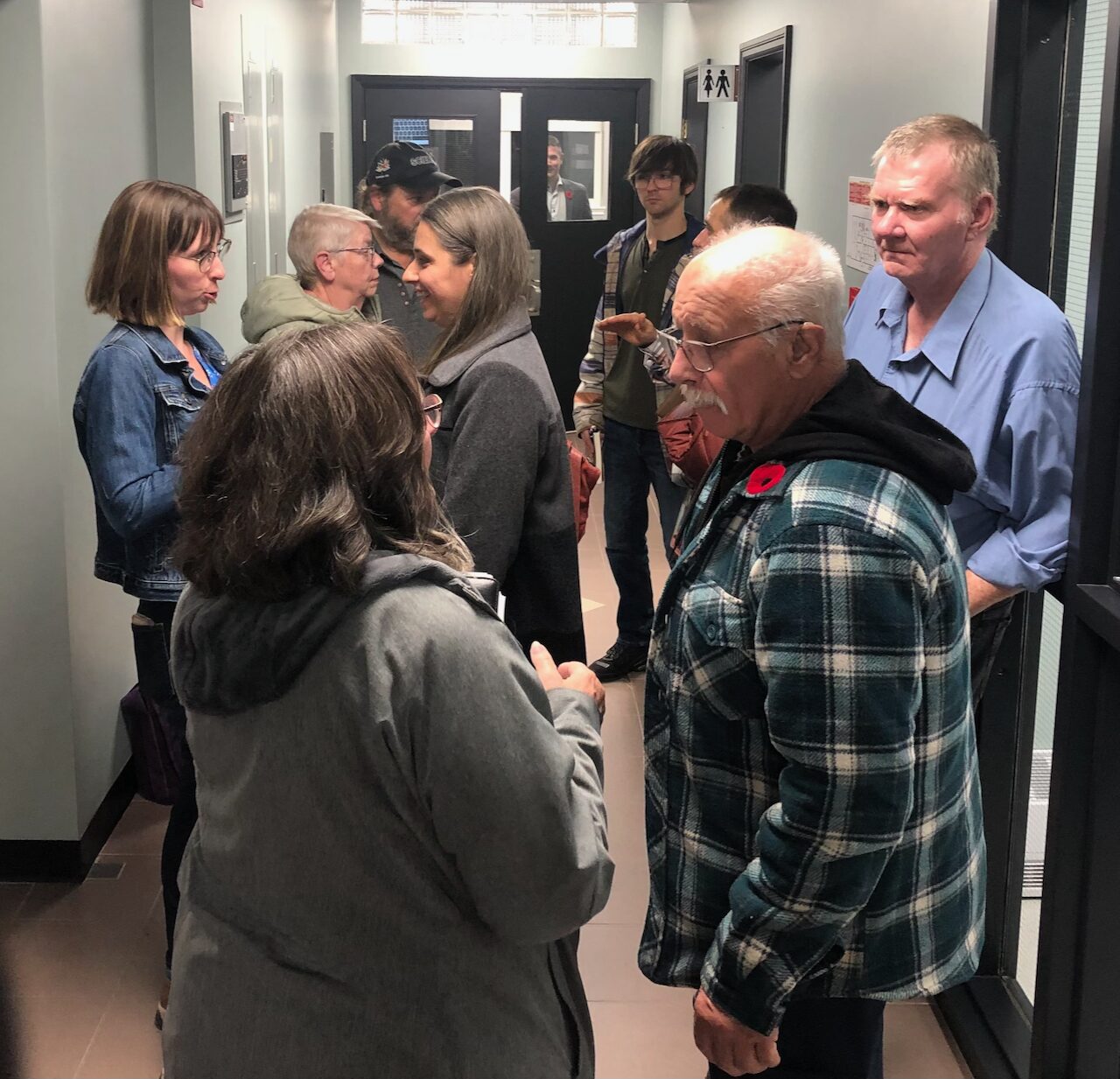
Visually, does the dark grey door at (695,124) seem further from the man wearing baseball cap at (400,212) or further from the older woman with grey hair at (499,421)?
the older woman with grey hair at (499,421)

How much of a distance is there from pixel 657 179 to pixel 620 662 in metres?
1.72

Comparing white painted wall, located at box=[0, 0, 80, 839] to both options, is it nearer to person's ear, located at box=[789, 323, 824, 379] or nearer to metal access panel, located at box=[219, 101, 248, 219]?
metal access panel, located at box=[219, 101, 248, 219]

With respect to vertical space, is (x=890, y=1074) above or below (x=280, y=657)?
below

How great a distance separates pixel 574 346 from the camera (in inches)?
364

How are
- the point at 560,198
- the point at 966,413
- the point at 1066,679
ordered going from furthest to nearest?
1. the point at 560,198
2. the point at 966,413
3. the point at 1066,679

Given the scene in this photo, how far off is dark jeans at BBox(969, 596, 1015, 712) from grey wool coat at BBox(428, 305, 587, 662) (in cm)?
75

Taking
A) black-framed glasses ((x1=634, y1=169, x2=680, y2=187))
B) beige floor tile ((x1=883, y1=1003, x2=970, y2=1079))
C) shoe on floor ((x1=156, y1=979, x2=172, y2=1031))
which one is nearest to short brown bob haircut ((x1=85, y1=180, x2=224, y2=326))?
shoe on floor ((x1=156, y1=979, x2=172, y2=1031))

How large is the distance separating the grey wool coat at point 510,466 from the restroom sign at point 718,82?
170 inches

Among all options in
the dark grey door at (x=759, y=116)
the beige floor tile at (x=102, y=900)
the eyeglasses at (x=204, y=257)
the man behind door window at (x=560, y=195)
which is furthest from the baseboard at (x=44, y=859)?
the man behind door window at (x=560, y=195)

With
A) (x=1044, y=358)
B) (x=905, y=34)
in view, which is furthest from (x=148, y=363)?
(x=905, y=34)

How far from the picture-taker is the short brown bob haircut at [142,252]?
265cm

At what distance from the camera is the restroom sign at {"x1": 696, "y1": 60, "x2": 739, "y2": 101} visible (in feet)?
20.8

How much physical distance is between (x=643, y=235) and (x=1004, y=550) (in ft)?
9.47

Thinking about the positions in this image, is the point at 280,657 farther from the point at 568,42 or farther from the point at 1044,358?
the point at 568,42
